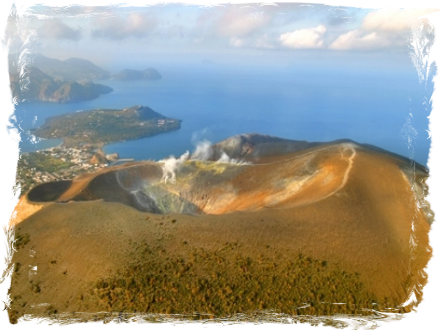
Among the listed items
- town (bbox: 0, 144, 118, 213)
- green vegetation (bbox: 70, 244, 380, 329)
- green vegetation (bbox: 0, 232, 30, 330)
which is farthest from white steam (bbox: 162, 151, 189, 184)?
town (bbox: 0, 144, 118, 213)

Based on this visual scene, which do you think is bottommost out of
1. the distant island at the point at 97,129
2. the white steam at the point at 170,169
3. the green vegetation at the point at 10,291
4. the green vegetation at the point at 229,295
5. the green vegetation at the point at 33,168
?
the distant island at the point at 97,129

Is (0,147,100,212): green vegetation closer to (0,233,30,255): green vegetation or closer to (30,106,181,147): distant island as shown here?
(30,106,181,147): distant island

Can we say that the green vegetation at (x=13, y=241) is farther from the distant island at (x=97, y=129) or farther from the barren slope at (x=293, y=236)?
the distant island at (x=97, y=129)

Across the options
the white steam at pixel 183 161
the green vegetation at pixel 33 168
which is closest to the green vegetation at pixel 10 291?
the white steam at pixel 183 161

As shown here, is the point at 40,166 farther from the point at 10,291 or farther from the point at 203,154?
the point at 10,291

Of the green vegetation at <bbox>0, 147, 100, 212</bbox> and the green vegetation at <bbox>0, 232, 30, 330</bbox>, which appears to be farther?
the green vegetation at <bbox>0, 147, 100, 212</bbox>

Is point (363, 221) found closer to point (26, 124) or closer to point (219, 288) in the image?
point (219, 288)

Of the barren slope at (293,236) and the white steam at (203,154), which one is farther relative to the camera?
the white steam at (203,154)
